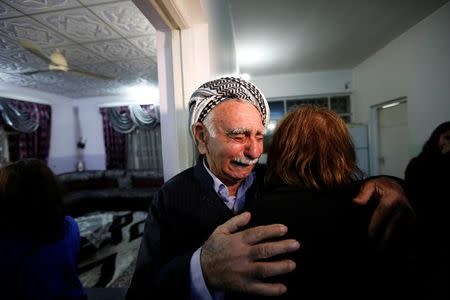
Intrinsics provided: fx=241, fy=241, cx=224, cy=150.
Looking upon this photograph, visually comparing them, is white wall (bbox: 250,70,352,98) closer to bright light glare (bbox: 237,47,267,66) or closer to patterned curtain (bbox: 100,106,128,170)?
bright light glare (bbox: 237,47,267,66)

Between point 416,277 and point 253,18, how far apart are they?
2.94m

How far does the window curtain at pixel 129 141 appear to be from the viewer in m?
5.90

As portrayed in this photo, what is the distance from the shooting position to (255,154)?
0.81 meters

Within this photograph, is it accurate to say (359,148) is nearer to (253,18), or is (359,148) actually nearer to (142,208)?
(253,18)

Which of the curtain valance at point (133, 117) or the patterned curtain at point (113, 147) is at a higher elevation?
A: the curtain valance at point (133, 117)

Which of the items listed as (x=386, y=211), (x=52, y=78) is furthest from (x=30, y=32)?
(x=386, y=211)

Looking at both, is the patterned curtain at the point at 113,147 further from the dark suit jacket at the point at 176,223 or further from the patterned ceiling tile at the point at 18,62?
the dark suit jacket at the point at 176,223

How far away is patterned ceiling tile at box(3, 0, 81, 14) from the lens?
183cm

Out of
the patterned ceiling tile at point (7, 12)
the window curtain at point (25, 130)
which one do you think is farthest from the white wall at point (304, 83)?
the patterned ceiling tile at point (7, 12)

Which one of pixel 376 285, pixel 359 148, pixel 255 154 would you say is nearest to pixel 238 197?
pixel 255 154

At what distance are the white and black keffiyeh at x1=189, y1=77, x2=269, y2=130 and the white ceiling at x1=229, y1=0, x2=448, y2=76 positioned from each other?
210 cm

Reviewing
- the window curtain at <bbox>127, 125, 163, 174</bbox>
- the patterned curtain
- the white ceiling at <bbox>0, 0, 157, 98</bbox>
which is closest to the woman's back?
the white ceiling at <bbox>0, 0, 157, 98</bbox>

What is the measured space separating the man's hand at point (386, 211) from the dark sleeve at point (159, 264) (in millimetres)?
496

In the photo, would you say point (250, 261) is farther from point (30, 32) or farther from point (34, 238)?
point (30, 32)
